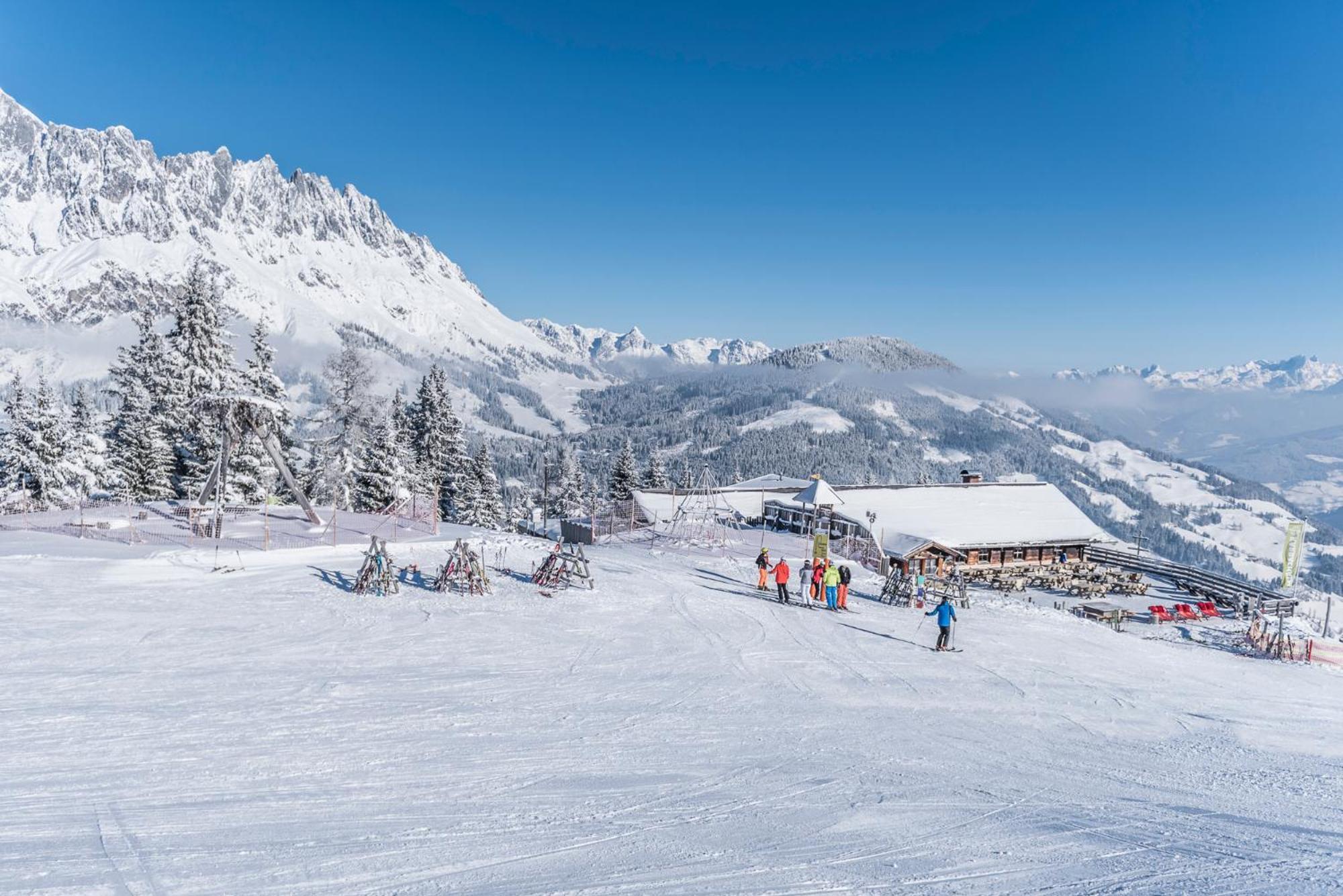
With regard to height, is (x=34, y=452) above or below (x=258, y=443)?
below

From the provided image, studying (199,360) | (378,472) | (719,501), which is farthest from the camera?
(719,501)

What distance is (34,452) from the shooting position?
35.6 metres

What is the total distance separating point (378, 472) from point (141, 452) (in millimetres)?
11427

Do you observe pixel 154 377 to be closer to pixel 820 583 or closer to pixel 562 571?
pixel 562 571

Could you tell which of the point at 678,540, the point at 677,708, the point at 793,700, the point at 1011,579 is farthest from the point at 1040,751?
the point at 1011,579

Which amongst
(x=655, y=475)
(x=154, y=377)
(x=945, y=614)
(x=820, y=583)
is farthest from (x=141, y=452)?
(x=945, y=614)

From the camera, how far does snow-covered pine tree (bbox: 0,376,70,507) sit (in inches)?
1393

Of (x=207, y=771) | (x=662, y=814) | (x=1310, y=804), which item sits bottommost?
(x=207, y=771)

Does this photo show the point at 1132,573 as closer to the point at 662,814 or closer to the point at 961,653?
the point at 961,653

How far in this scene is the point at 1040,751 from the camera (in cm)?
1034

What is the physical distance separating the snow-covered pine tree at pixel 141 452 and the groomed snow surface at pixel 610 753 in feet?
66.4

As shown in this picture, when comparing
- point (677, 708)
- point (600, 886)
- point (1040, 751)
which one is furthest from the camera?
point (677, 708)

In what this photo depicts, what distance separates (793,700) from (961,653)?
20.0 ft

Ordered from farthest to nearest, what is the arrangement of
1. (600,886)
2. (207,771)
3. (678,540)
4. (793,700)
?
(678,540), (793,700), (207,771), (600,886)
